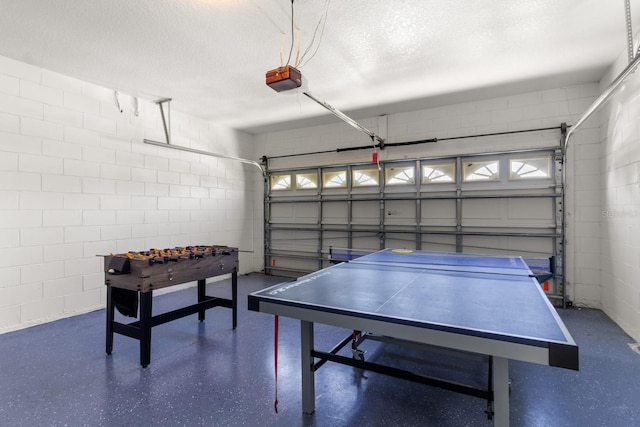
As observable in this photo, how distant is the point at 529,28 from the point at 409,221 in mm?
3001

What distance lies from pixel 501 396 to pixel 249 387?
5.58 ft

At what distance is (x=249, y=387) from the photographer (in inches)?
91.4

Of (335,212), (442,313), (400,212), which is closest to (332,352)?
(442,313)

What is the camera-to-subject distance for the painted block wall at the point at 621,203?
10.2 ft

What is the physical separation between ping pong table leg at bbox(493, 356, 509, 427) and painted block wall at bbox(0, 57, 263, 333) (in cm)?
344

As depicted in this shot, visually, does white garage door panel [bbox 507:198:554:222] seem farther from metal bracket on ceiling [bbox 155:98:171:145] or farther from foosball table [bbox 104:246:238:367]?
metal bracket on ceiling [bbox 155:98:171:145]

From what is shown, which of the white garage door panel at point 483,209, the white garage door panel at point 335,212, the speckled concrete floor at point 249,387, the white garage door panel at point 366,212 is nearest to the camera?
the speckled concrete floor at point 249,387

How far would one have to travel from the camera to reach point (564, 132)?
4152mm

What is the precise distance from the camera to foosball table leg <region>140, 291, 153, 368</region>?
2611 millimetres

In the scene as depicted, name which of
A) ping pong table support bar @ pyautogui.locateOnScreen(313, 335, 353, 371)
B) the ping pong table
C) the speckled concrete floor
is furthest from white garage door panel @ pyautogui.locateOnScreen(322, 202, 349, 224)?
ping pong table support bar @ pyautogui.locateOnScreen(313, 335, 353, 371)

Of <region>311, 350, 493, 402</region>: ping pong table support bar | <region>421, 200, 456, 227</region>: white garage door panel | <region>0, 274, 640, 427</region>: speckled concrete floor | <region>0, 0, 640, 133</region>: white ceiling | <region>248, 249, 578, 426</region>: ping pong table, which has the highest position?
<region>0, 0, 640, 133</region>: white ceiling

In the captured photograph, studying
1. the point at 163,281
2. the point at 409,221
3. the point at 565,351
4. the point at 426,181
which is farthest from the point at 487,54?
the point at 163,281

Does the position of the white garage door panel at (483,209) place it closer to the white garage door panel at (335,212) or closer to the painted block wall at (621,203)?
the painted block wall at (621,203)

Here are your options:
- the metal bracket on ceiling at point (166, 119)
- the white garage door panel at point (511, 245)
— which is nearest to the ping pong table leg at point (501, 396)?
the white garage door panel at point (511, 245)
